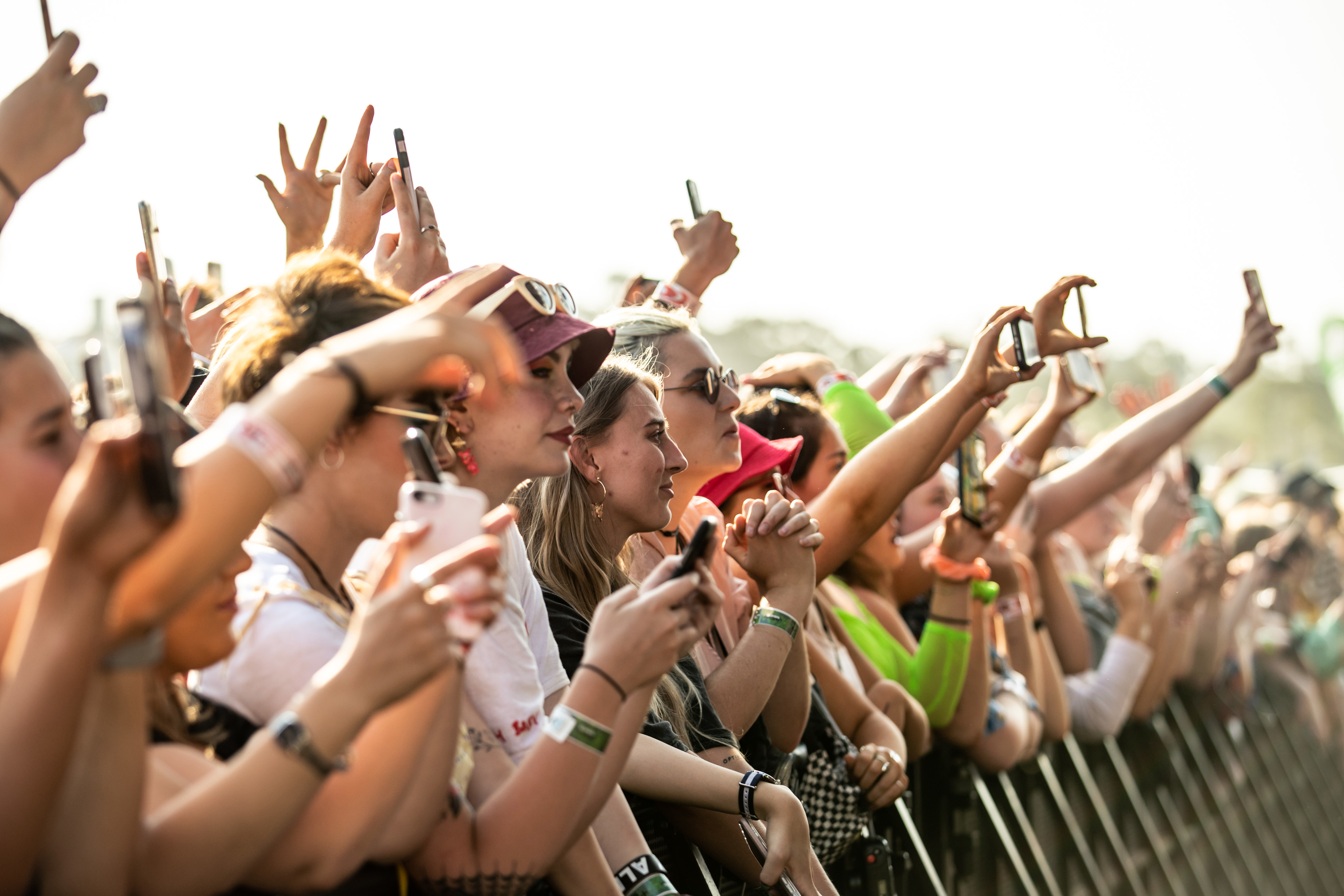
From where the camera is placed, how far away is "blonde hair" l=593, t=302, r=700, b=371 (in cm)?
388

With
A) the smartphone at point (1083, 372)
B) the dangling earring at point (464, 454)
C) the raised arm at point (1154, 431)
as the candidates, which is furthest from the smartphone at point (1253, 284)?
the dangling earring at point (464, 454)

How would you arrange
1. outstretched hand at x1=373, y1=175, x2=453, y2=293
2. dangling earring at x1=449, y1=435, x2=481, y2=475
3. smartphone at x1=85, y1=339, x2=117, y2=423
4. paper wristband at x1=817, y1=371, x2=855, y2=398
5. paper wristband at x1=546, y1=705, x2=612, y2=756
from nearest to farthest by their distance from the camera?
Answer: smartphone at x1=85, y1=339, x2=117, y2=423 → paper wristband at x1=546, y1=705, x2=612, y2=756 → dangling earring at x1=449, y1=435, x2=481, y2=475 → outstretched hand at x1=373, y1=175, x2=453, y2=293 → paper wristband at x1=817, y1=371, x2=855, y2=398

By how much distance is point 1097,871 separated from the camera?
642 cm

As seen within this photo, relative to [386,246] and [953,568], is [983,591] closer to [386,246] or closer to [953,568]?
[953,568]

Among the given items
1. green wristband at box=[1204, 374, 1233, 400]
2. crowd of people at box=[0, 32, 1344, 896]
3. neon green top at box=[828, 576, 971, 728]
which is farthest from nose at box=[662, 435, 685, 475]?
green wristband at box=[1204, 374, 1233, 400]

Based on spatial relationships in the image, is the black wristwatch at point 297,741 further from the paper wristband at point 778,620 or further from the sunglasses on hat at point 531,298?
the paper wristband at point 778,620

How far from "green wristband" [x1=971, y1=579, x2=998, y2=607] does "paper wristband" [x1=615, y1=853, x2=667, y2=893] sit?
6.91 feet

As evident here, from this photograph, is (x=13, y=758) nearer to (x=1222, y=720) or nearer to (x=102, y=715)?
(x=102, y=715)

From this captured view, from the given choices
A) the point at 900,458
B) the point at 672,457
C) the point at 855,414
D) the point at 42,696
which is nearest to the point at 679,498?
the point at 672,457

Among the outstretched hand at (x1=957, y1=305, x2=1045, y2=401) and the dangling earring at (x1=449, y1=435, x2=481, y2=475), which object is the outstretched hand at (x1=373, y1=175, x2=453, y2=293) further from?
the outstretched hand at (x1=957, y1=305, x2=1045, y2=401)

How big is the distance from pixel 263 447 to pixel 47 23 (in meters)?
2.06

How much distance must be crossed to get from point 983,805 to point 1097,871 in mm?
1569

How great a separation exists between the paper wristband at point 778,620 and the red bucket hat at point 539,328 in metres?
0.87

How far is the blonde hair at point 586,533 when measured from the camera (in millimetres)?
3145
